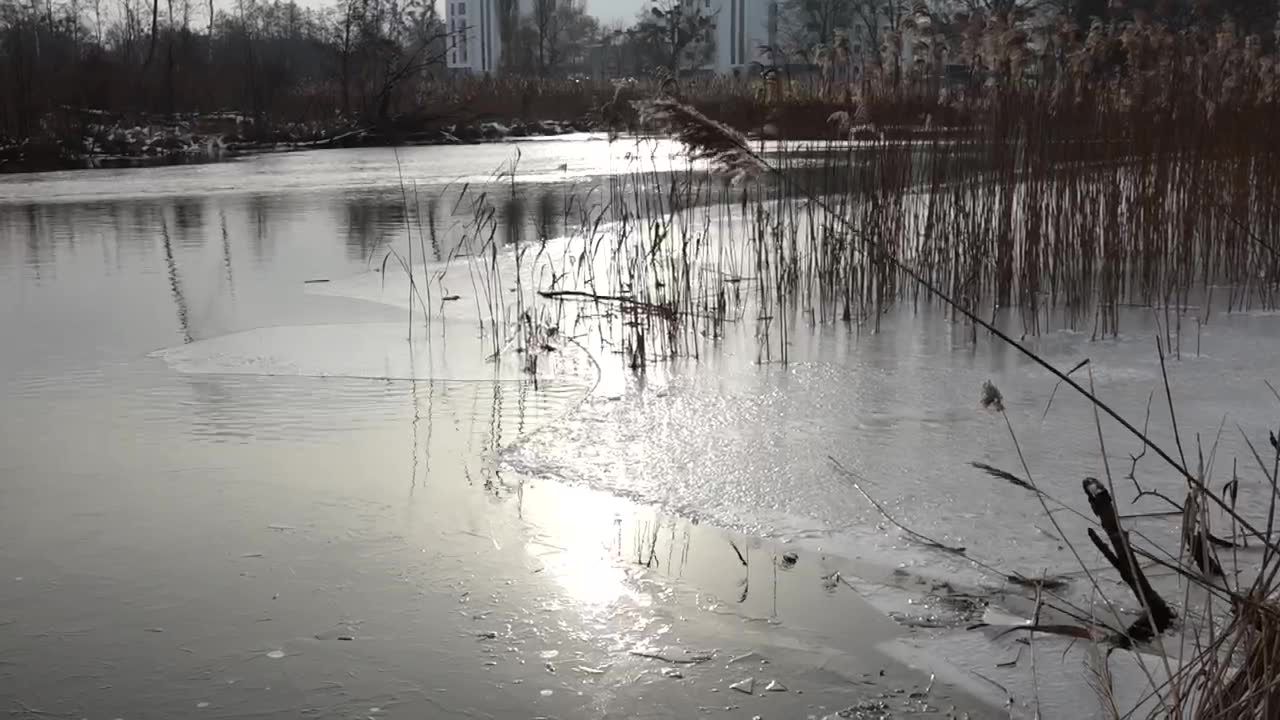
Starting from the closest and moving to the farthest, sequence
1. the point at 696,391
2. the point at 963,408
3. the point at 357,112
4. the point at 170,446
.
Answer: the point at 170,446 → the point at 963,408 → the point at 696,391 → the point at 357,112

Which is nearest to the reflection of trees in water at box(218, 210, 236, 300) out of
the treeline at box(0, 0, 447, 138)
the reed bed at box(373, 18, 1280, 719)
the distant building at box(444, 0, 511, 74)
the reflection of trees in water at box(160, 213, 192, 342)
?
the reflection of trees in water at box(160, 213, 192, 342)

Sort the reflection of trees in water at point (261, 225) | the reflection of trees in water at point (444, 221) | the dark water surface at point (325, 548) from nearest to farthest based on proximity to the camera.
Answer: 1. the dark water surface at point (325, 548)
2. the reflection of trees in water at point (444, 221)
3. the reflection of trees in water at point (261, 225)

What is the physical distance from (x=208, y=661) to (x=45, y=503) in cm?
104

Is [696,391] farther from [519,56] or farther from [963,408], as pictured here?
[519,56]

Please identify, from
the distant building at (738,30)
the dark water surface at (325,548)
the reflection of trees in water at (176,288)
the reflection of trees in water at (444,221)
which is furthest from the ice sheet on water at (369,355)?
the distant building at (738,30)

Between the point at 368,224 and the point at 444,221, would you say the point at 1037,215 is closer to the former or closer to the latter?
the point at 444,221

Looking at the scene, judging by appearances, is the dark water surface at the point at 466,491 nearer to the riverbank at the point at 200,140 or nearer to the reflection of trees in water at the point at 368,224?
the reflection of trees in water at the point at 368,224

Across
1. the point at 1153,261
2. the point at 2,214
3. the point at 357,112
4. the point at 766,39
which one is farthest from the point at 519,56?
the point at 1153,261

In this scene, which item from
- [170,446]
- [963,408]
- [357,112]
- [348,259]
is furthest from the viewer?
[357,112]

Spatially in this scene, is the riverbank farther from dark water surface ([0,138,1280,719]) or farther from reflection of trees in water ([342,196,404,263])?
dark water surface ([0,138,1280,719])

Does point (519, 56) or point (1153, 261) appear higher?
point (519, 56)

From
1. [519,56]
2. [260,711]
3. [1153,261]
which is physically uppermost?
[519,56]

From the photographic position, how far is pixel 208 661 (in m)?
1.94

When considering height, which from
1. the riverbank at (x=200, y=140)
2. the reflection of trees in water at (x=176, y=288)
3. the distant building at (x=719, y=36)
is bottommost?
the reflection of trees in water at (x=176, y=288)
